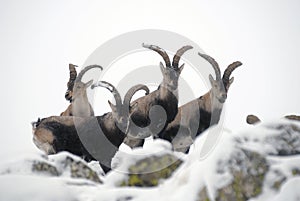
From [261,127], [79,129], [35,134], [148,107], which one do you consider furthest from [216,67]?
[261,127]

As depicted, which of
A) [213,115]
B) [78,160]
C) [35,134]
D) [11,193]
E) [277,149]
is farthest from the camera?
[213,115]

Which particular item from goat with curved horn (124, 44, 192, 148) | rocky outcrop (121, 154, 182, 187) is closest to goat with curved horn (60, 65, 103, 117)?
goat with curved horn (124, 44, 192, 148)

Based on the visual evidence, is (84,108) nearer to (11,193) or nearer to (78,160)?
(78,160)

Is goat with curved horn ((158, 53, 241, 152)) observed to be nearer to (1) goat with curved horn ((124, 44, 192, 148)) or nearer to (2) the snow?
(1) goat with curved horn ((124, 44, 192, 148))

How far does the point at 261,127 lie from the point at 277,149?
0.40 m

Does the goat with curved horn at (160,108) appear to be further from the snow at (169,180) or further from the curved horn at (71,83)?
the snow at (169,180)

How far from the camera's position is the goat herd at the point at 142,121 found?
448 inches

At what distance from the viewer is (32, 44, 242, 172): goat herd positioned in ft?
37.3

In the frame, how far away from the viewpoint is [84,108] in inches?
601

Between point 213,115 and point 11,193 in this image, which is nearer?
point 11,193

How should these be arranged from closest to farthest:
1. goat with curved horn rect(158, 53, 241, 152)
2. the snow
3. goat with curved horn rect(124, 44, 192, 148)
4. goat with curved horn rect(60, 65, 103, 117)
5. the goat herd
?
the snow → the goat herd → goat with curved horn rect(158, 53, 241, 152) → goat with curved horn rect(124, 44, 192, 148) → goat with curved horn rect(60, 65, 103, 117)

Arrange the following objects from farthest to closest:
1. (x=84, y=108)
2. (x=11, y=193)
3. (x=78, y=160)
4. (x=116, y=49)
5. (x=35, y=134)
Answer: (x=116, y=49) < (x=84, y=108) < (x=35, y=134) < (x=78, y=160) < (x=11, y=193)

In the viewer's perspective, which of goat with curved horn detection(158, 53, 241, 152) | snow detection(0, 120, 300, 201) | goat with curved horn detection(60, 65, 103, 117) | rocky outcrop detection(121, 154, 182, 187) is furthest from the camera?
goat with curved horn detection(60, 65, 103, 117)

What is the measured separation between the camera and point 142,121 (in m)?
13.1
